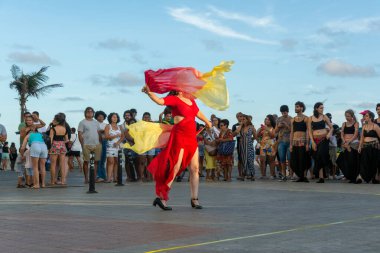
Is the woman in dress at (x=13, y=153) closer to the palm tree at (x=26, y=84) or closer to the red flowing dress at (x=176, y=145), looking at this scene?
the palm tree at (x=26, y=84)

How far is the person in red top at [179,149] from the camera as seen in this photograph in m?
11.7

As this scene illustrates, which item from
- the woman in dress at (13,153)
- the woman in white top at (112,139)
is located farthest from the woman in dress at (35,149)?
the woman in dress at (13,153)

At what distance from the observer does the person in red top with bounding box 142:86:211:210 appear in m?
11.7

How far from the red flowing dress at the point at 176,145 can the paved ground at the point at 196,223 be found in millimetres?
536

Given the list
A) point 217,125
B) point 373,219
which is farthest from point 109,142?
point 373,219

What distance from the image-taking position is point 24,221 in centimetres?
1005

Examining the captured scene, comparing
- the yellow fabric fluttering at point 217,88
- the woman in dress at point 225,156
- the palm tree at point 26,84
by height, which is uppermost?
the palm tree at point 26,84

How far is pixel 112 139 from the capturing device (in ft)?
66.9

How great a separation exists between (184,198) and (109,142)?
667cm

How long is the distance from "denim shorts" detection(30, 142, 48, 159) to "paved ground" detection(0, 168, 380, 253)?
2831 mm

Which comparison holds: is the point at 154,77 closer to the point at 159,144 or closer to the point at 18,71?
the point at 159,144

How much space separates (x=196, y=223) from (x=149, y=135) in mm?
3000

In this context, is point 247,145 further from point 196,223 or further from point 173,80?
point 196,223

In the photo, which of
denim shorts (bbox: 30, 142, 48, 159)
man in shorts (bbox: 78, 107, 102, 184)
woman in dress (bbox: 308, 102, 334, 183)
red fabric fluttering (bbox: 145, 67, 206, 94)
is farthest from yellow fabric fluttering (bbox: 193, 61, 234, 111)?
man in shorts (bbox: 78, 107, 102, 184)
